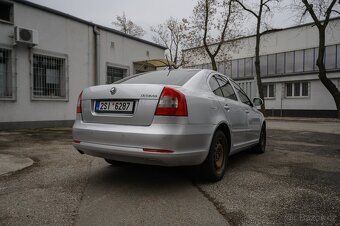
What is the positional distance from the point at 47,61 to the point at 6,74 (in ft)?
5.78

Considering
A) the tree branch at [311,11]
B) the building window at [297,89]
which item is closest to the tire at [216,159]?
the tree branch at [311,11]

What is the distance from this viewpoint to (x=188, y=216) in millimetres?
2861

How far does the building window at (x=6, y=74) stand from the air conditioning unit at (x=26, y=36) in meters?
0.60

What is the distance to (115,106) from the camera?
365 centimetres

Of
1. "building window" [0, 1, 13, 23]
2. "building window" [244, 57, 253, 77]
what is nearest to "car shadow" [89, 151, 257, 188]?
"building window" [0, 1, 13, 23]

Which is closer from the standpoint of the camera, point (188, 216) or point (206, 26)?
point (188, 216)

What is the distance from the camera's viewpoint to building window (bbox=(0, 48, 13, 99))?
10258mm

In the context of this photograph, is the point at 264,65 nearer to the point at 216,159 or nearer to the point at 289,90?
the point at 289,90

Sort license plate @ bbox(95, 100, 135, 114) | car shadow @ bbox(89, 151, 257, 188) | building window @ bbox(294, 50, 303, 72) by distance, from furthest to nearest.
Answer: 1. building window @ bbox(294, 50, 303, 72)
2. car shadow @ bbox(89, 151, 257, 188)
3. license plate @ bbox(95, 100, 135, 114)

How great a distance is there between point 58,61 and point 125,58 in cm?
404

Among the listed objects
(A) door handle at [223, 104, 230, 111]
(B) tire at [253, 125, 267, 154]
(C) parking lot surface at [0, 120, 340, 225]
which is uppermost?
(A) door handle at [223, 104, 230, 111]

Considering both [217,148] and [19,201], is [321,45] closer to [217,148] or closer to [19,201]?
[217,148]

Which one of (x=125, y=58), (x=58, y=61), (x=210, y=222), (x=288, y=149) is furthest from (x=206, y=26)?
(x=210, y=222)

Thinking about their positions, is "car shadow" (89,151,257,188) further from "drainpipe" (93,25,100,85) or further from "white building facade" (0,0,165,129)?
"drainpipe" (93,25,100,85)
